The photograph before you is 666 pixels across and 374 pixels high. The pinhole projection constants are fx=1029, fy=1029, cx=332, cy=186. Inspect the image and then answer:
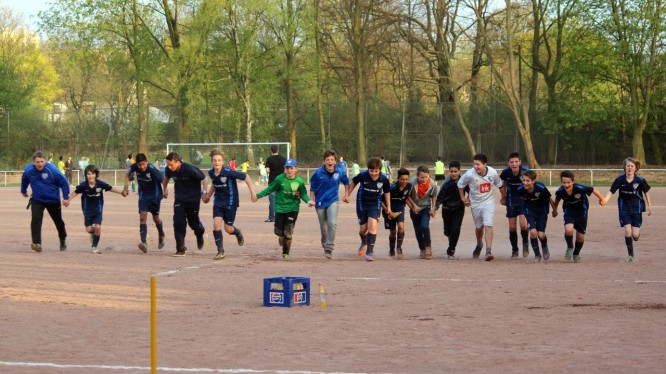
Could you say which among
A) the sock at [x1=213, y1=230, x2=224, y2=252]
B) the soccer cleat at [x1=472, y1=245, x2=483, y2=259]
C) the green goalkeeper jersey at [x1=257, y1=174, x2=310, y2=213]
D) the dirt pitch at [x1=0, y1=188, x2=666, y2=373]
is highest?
the green goalkeeper jersey at [x1=257, y1=174, x2=310, y2=213]

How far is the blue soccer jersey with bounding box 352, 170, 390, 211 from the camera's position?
Result: 1762 centimetres

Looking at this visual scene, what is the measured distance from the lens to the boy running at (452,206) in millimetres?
17984

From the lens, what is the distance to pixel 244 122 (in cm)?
6369

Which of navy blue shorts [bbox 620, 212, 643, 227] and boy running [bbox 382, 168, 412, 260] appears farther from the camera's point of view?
boy running [bbox 382, 168, 412, 260]

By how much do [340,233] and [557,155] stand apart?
134 feet

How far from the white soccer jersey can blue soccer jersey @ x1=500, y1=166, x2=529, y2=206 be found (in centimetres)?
15

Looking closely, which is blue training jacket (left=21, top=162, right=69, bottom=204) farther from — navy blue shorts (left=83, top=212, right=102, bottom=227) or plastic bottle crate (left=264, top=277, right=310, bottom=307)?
plastic bottle crate (left=264, top=277, right=310, bottom=307)

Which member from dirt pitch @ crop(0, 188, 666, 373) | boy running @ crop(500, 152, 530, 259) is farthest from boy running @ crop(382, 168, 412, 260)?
boy running @ crop(500, 152, 530, 259)

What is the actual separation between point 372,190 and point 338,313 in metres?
6.50

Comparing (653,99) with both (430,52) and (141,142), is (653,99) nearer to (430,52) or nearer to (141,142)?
(430,52)

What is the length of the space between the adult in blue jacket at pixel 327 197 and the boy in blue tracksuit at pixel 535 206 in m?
3.17

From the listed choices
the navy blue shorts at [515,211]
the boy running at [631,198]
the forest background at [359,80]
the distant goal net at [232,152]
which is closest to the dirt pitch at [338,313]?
the boy running at [631,198]

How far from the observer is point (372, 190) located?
1764 centimetres

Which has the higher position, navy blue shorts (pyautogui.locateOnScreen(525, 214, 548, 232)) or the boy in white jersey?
the boy in white jersey
